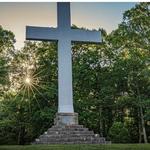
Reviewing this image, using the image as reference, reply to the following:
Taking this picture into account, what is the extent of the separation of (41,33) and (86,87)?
963cm

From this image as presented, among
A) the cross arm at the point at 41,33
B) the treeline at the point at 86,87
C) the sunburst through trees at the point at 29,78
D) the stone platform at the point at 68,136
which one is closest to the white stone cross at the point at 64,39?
the cross arm at the point at 41,33

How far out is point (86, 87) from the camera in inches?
917

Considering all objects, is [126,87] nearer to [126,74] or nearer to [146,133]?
[126,74]

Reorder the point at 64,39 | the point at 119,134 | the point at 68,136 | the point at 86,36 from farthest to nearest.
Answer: the point at 119,134 < the point at 86,36 < the point at 64,39 < the point at 68,136

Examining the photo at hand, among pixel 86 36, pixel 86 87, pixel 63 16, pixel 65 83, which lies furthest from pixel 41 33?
Answer: pixel 86 87

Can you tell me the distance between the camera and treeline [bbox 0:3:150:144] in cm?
2123

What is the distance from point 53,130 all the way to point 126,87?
10.6 metres

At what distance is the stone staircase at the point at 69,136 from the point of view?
12406 millimetres

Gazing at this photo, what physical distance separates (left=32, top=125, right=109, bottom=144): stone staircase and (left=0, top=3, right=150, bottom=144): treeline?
767 centimetres

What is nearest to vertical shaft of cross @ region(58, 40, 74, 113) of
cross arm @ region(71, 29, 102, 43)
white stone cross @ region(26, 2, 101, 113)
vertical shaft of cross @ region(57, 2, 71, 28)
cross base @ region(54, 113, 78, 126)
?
white stone cross @ region(26, 2, 101, 113)

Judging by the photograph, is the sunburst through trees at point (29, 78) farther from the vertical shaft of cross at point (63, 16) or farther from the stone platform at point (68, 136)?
the stone platform at point (68, 136)

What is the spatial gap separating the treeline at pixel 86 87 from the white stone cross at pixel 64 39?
19.7 ft

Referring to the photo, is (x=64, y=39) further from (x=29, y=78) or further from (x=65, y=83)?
(x=29, y=78)

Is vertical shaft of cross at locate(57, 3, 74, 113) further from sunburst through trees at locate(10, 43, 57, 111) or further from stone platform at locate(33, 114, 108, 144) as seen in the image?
sunburst through trees at locate(10, 43, 57, 111)
